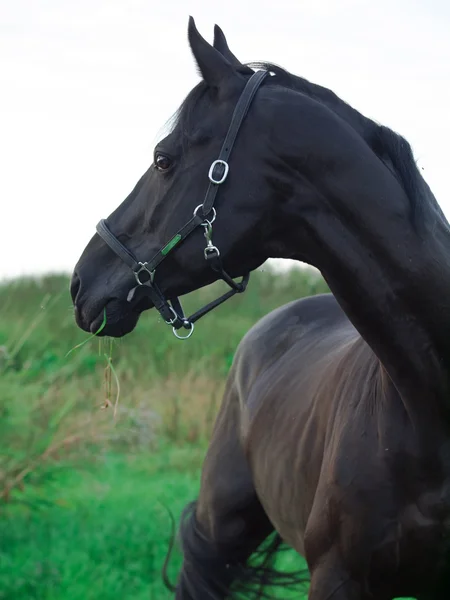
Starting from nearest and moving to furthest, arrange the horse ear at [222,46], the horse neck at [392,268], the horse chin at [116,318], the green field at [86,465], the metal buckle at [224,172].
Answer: the horse neck at [392,268], the metal buckle at [224,172], the horse chin at [116,318], the horse ear at [222,46], the green field at [86,465]

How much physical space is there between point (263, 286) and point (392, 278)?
351 inches

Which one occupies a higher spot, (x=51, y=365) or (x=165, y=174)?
(x=165, y=174)

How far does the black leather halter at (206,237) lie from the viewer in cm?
237

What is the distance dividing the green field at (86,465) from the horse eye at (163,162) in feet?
2.21

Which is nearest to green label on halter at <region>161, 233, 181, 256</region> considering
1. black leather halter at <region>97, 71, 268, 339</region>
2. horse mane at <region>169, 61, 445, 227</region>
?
black leather halter at <region>97, 71, 268, 339</region>

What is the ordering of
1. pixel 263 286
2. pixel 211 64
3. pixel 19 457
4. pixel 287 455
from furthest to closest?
pixel 263 286 → pixel 19 457 → pixel 287 455 → pixel 211 64

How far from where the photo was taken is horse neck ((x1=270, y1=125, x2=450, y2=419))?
2250mm

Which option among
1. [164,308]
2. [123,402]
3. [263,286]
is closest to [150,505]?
[123,402]

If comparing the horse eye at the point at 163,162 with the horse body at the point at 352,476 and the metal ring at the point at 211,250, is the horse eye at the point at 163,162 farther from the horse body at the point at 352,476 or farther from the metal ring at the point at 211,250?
the horse body at the point at 352,476

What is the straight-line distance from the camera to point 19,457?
17.2ft

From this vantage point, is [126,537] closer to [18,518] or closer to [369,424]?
[18,518]

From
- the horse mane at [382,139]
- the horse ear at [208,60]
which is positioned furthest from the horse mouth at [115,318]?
the horse mane at [382,139]

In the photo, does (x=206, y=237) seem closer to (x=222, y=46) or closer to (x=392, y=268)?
(x=392, y=268)

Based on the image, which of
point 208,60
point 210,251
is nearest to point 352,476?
point 210,251
